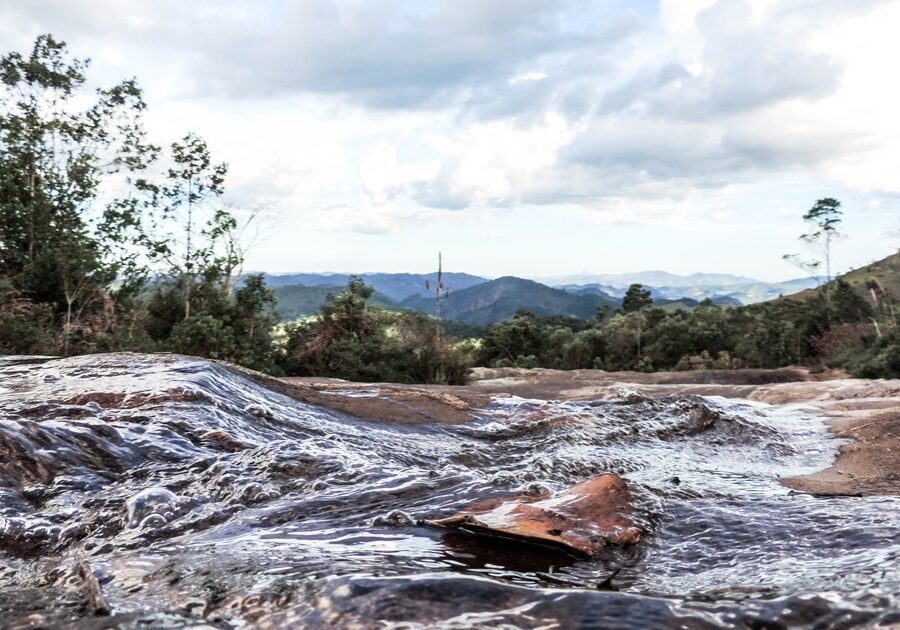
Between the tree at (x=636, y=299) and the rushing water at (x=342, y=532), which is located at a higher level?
the tree at (x=636, y=299)

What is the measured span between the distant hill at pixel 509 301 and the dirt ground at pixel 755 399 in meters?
94.3

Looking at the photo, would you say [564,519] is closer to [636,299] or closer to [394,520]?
[394,520]

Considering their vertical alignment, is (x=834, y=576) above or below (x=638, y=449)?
above

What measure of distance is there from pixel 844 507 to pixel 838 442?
409 centimetres

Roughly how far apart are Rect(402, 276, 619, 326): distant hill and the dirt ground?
309 feet

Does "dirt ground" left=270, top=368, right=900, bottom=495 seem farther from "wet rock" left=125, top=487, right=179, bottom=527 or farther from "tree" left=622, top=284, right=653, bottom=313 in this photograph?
"tree" left=622, top=284, right=653, bottom=313

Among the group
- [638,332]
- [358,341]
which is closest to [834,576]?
[358,341]

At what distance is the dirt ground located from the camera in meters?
4.51

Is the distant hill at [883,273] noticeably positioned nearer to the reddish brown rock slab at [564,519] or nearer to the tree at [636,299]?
the tree at [636,299]

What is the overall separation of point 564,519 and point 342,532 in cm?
86

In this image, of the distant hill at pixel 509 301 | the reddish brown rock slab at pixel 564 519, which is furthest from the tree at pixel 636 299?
the distant hill at pixel 509 301

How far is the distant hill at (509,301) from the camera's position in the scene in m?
117

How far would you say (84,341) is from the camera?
1270 cm

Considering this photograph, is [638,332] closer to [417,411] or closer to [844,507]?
[417,411]
